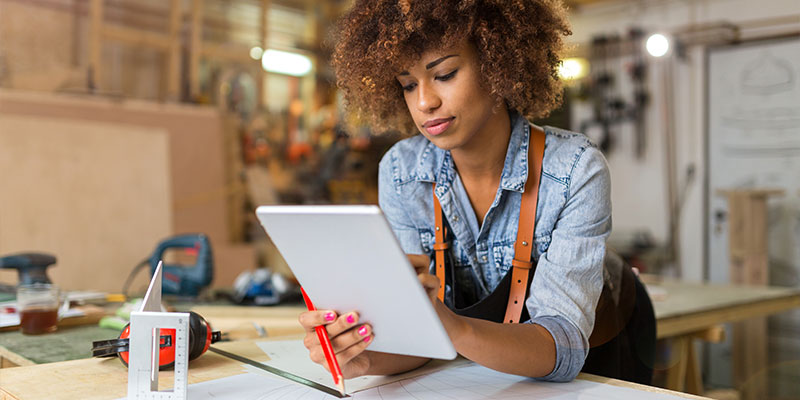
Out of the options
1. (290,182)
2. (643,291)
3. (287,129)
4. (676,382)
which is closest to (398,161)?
(643,291)

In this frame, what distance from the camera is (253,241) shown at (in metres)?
5.11

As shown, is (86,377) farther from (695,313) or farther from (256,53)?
(256,53)

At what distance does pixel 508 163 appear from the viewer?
4.51ft

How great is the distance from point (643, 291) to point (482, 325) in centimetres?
68

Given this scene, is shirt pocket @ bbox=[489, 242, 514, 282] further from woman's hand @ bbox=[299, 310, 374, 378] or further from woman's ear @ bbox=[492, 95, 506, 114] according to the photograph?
woman's hand @ bbox=[299, 310, 374, 378]

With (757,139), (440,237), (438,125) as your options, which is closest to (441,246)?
(440,237)

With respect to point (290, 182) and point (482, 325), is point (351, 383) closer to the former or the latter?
point (482, 325)

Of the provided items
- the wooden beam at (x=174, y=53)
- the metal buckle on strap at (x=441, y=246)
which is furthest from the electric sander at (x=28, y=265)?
the wooden beam at (x=174, y=53)

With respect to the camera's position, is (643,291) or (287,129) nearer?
(643,291)

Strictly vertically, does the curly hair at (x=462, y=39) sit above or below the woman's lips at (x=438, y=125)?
above

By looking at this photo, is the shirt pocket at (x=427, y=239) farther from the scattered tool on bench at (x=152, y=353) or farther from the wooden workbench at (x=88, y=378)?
the scattered tool on bench at (x=152, y=353)

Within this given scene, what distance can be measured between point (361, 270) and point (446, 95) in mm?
470

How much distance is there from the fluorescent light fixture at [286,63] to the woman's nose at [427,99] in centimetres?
493

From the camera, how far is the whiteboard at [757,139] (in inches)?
156
